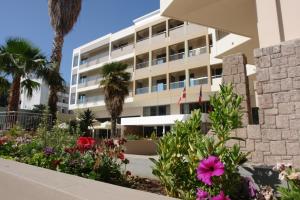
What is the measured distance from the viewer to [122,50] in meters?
41.5

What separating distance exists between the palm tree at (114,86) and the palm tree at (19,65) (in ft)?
34.2

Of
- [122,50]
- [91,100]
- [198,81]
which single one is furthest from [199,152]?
[91,100]

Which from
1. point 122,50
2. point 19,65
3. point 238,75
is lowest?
point 238,75

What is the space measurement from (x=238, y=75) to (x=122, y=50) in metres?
35.6

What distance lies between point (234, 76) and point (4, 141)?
9.32 meters

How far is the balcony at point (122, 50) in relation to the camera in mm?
40119

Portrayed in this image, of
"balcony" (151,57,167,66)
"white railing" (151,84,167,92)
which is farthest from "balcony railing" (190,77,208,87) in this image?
"balcony" (151,57,167,66)

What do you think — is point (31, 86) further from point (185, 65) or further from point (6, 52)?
point (185, 65)

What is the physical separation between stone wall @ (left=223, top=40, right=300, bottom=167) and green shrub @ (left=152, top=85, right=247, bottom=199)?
1967 millimetres

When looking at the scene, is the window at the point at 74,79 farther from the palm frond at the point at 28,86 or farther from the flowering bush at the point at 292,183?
the flowering bush at the point at 292,183

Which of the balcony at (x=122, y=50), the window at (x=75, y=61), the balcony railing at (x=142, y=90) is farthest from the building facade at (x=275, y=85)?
the window at (x=75, y=61)

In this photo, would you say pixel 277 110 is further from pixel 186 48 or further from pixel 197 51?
pixel 186 48

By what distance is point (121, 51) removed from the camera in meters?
41.7

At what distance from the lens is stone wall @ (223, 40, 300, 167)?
5965mm
